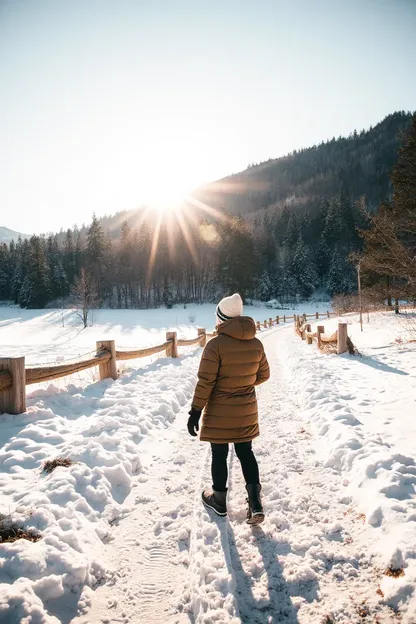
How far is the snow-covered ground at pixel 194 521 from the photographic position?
83.0 inches

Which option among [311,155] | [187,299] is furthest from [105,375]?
[311,155]

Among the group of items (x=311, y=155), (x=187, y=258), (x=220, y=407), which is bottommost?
→ (x=220, y=407)

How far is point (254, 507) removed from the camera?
2945 millimetres

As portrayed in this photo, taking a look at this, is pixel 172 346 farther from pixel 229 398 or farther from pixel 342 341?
pixel 229 398

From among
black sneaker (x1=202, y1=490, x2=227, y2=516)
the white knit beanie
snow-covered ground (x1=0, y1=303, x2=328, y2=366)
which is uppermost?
the white knit beanie

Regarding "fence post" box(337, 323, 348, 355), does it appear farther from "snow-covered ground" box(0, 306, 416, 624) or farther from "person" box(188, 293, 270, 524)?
"person" box(188, 293, 270, 524)

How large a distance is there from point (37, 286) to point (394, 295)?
62.5 meters

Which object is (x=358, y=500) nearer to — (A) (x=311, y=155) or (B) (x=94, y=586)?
(B) (x=94, y=586)

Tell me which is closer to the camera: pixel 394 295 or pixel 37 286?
pixel 394 295

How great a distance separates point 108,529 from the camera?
2.88 meters

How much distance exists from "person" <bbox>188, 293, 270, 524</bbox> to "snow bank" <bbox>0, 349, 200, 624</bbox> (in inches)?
44.1

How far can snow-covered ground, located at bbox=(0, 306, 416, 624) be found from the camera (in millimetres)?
2109

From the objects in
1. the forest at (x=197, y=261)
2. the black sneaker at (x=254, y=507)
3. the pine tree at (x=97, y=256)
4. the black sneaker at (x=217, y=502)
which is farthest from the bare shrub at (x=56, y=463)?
the pine tree at (x=97, y=256)

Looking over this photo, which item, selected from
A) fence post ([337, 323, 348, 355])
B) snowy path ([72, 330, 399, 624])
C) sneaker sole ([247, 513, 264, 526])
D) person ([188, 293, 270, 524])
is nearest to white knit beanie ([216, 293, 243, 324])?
person ([188, 293, 270, 524])
